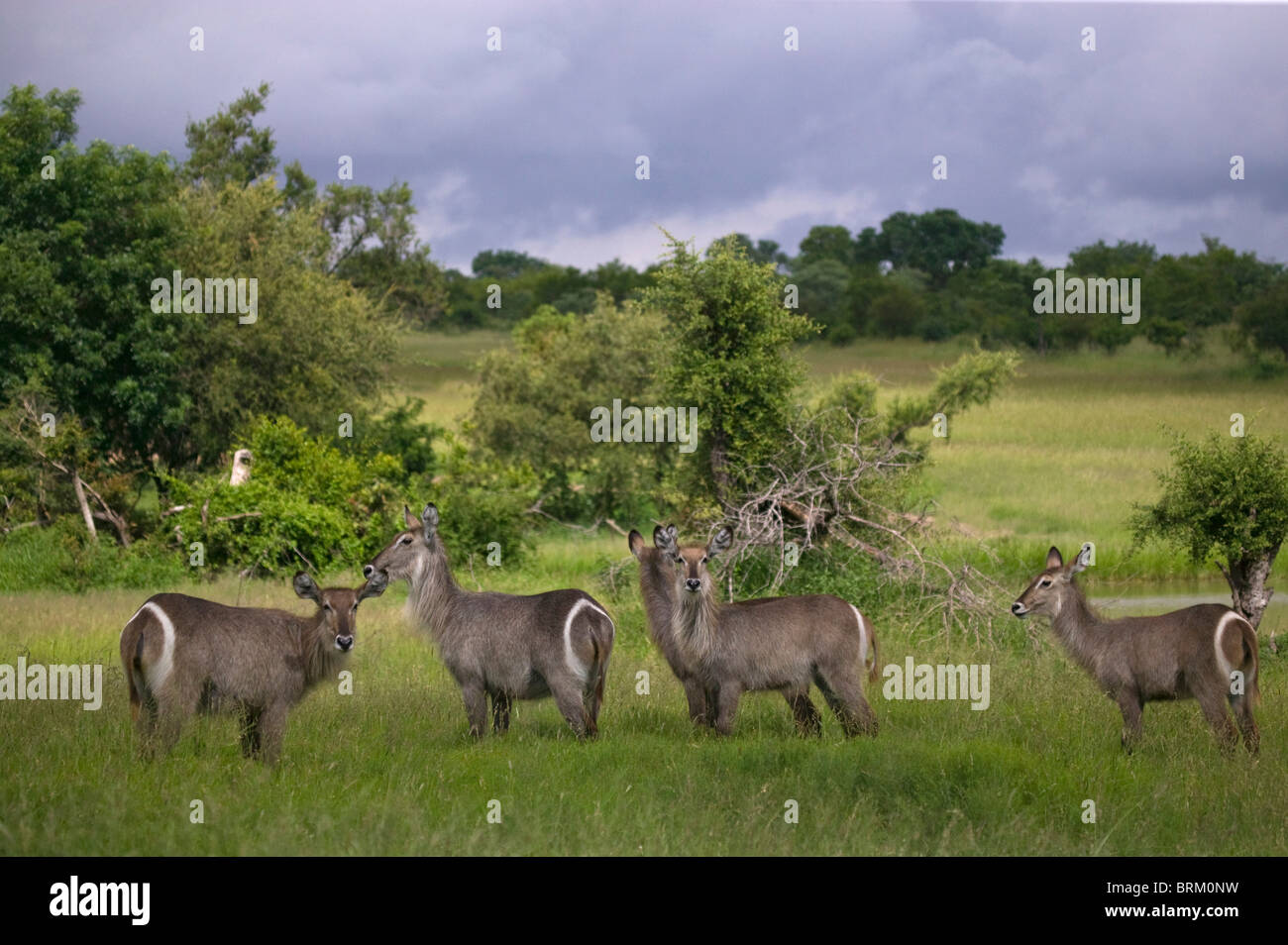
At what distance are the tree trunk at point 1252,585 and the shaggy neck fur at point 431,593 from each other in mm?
8069

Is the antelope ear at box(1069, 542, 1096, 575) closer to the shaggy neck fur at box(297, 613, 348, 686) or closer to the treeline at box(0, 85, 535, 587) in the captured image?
the shaggy neck fur at box(297, 613, 348, 686)

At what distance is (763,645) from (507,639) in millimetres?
1776

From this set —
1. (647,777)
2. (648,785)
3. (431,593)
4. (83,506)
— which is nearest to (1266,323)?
(83,506)

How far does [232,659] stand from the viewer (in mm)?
7605

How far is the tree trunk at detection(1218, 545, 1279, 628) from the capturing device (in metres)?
12.4

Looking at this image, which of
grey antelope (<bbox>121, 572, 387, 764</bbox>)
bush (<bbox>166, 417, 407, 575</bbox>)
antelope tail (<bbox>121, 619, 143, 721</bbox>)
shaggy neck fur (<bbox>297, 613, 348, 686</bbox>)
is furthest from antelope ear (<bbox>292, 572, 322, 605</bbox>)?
bush (<bbox>166, 417, 407, 575</bbox>)

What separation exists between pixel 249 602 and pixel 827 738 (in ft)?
27.2

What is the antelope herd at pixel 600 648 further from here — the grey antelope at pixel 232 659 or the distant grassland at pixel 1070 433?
the distant grassland at pixel 1070 433

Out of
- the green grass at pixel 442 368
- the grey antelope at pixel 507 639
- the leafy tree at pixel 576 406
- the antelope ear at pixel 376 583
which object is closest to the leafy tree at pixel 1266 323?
the leafy tree at pixel 576 406

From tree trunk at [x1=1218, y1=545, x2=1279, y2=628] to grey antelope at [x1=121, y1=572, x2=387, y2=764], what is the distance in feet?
30.0
